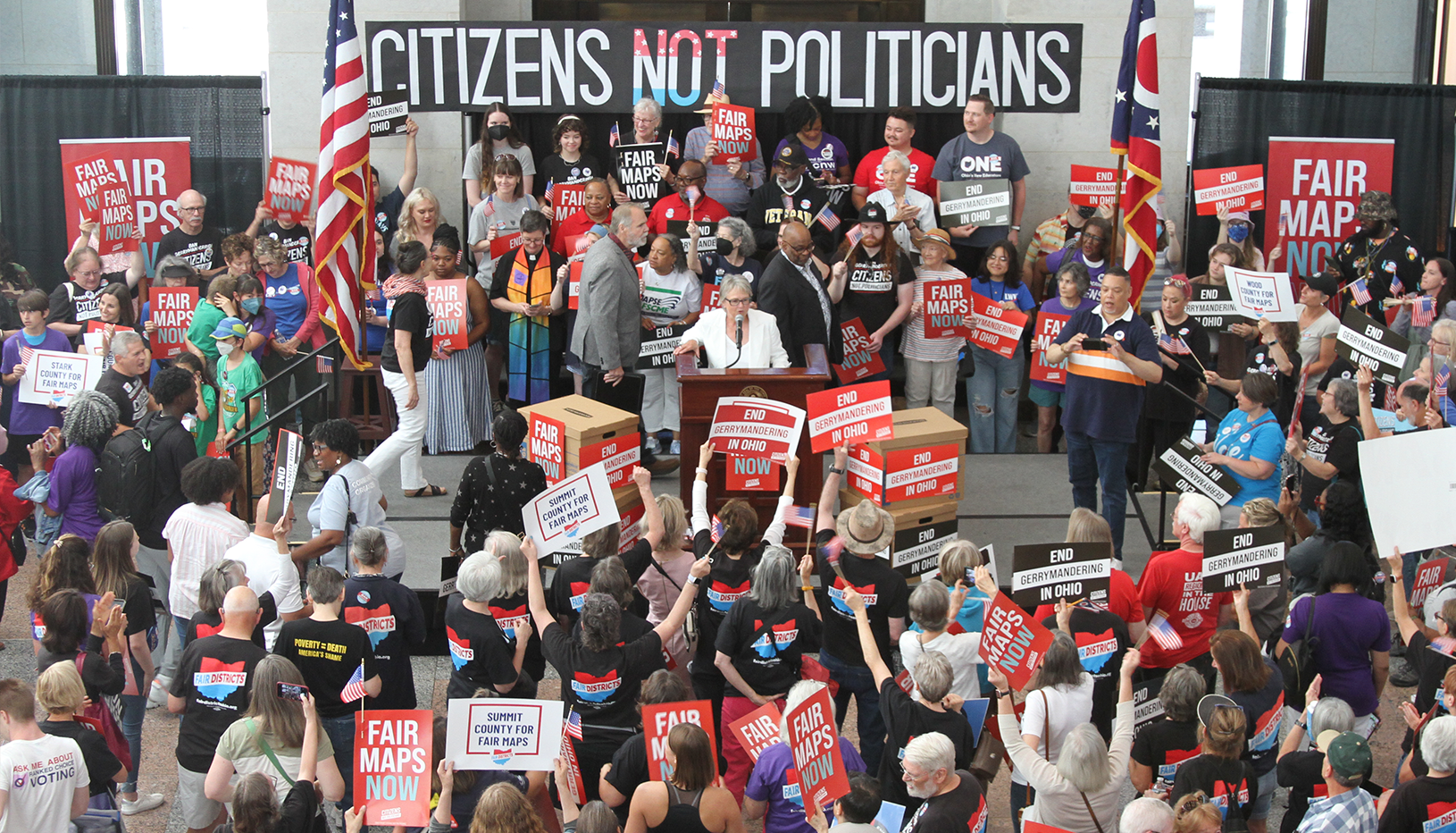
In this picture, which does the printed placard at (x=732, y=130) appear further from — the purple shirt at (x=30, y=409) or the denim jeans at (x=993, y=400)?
the purple shirt at (x=30, y=409)

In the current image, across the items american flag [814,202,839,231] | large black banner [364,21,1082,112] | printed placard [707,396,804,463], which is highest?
large black banner [364,21,1082,112]

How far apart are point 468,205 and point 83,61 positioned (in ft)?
16.4

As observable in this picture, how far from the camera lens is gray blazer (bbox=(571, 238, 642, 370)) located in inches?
376

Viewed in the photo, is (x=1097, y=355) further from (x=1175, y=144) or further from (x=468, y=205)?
(x=468, y=205)

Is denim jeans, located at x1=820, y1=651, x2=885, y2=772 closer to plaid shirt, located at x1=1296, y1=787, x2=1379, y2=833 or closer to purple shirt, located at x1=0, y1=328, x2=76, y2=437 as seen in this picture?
plaid shirt, located at x1=1296, y1=787, x2=1379, y2=833

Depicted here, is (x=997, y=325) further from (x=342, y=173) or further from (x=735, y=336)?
(x=342, y=173)

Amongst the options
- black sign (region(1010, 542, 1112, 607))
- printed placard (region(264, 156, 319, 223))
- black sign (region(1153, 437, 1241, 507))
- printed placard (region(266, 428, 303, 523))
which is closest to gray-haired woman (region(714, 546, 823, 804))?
black sign (region(1010, 542, 1112, 607))

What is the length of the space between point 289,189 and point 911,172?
16.9ft

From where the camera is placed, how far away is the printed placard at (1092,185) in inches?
464

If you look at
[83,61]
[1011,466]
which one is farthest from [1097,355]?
[83,61]

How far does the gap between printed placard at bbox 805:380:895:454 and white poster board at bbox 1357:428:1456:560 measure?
247 cm

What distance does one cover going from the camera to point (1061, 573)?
6332 millimetres

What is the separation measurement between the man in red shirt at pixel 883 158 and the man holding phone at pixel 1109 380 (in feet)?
8.79

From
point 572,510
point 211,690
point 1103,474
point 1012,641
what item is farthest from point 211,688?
point 1103,474
